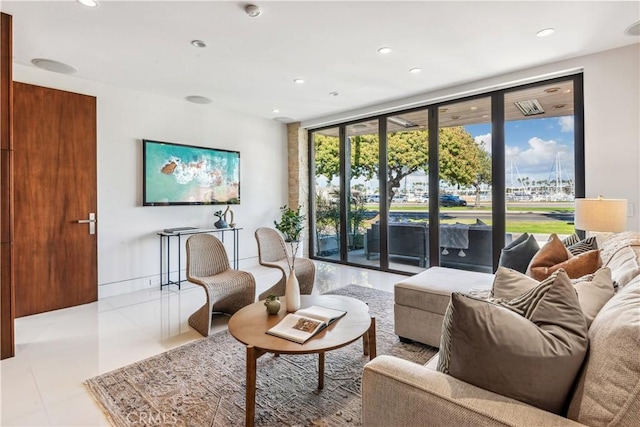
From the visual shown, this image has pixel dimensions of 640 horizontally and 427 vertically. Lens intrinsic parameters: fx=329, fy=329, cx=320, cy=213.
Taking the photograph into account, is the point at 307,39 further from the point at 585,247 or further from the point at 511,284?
the point at 585,247

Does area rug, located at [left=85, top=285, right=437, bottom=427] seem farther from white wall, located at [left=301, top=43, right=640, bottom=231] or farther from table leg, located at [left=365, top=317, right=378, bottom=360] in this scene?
white wall, located at [left=301, top=43, right=640, bottom=231]

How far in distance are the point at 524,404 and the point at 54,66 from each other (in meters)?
4.81

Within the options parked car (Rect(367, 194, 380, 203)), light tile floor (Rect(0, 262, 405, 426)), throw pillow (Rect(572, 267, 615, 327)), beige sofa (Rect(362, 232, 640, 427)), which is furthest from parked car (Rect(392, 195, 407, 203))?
beige sofa (Rect(362, 232, 640, 427))

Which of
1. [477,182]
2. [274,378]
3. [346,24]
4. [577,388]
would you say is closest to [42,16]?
[346,24]

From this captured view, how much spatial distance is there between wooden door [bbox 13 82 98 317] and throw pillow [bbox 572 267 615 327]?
15.1ft

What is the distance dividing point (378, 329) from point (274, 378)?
118cm

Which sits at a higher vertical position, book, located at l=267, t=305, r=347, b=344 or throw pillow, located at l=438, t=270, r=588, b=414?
throw pillow, located at l=438, t=270, r=588, b=414

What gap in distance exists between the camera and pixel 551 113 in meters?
3.93

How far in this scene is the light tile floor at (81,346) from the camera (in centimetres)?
193

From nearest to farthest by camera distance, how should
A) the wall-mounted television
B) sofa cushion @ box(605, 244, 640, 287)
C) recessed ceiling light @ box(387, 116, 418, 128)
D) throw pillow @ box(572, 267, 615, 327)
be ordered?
throw pillow @ box(572, 267, 615, 327) < sofa cushion @ box(605, 244, 640, 287) < the wall-mounted television < recessed ceiling light @ box(387, 116, 418, 128)

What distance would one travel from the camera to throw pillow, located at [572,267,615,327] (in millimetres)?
1143

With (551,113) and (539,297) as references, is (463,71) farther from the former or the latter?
(539,297)

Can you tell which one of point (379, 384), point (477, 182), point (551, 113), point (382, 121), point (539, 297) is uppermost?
point (382, 121)

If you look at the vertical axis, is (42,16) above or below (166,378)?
above
